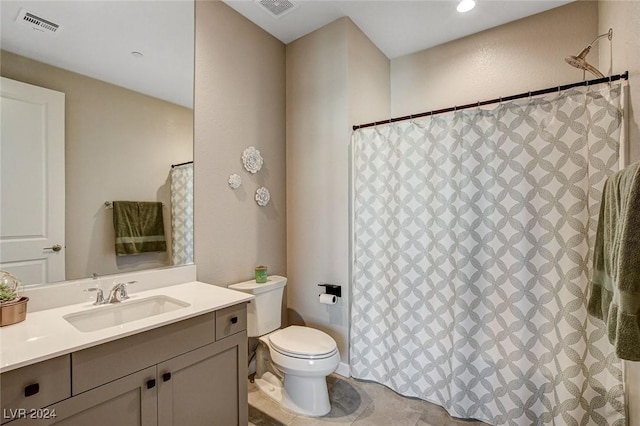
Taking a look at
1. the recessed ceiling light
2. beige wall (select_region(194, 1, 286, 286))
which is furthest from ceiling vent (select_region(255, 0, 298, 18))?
the recessed ceiling light

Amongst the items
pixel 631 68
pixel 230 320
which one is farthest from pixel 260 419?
pixel 631 68

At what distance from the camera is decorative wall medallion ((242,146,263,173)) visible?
223cm

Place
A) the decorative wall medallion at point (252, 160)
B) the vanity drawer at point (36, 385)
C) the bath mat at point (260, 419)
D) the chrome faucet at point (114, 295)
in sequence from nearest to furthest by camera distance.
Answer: the vanity drawer at point (36, 385), the chrome faucet at point (114, 295), the bath mat at point (260, 419), the decorative wall medallion at point (252, 160)

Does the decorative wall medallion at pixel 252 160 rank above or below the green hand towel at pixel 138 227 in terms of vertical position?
above

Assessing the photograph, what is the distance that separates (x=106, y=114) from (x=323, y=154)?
4.63 feet

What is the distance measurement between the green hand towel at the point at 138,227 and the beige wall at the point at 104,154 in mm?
33

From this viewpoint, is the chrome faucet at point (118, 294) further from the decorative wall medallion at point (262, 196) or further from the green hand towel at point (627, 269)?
the green hand towel at point (627, 269)

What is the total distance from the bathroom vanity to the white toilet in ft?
1.15

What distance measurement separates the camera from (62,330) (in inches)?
43.7

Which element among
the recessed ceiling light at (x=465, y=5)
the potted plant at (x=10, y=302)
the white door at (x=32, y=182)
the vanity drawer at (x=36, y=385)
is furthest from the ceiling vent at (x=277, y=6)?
the vanity drawer at (x=36, y=385)

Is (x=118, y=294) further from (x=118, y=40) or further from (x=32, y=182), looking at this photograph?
(x=118, y=40)

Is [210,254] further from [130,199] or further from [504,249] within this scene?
[504,249]

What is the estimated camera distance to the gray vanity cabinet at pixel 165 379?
1002mm

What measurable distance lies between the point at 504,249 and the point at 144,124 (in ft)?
7.14
